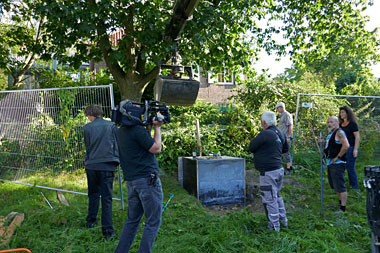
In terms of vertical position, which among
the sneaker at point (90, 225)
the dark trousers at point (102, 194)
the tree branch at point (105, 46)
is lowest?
the sneaker at point (90, 225)

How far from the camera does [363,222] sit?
5219 mm

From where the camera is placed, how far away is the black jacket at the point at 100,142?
4.78 meters

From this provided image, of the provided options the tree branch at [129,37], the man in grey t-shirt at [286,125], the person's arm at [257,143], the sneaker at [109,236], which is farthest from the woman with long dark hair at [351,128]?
the tree branch at [129,37]

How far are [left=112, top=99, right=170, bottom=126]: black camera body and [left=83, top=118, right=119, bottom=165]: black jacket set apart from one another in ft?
3.83

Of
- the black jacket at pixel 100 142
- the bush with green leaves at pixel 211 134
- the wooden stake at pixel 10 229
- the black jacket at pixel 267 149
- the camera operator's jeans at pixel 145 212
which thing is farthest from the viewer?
the bush with green leaves at pixel 211 134

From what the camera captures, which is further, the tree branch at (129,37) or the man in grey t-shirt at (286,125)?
the tree branch at (129,37)

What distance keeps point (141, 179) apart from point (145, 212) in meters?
0.35

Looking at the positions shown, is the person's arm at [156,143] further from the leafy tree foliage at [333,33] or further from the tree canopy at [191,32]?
the leafy tree foliage at [333,33]

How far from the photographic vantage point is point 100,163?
4766 mm

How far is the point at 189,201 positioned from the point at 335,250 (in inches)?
120

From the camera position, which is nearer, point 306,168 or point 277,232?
point 277,232

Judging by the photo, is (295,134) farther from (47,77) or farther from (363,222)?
(47,77)

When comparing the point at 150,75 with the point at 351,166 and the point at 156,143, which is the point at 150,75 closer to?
the point at 351,166

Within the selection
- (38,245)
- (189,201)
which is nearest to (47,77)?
(189,201)
